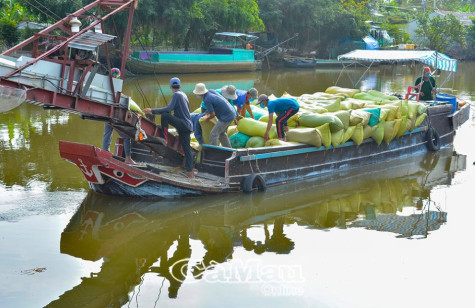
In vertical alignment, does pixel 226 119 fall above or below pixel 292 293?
above

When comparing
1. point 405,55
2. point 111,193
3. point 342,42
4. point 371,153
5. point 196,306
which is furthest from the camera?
point 342,42

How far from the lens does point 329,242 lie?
7.41 metres

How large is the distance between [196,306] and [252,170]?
3.80 meters

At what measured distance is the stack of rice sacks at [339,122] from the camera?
31.8ft

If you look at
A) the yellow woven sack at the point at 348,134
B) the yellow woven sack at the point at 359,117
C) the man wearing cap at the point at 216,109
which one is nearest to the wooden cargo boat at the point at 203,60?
the yellow woven sack at the point at 359,117

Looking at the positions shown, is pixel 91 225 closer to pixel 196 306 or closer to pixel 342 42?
pixel 196 306

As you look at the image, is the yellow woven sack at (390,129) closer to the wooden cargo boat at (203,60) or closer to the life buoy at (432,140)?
the life buoy at (432,140)

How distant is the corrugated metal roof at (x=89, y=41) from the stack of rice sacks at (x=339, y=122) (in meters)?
3.27

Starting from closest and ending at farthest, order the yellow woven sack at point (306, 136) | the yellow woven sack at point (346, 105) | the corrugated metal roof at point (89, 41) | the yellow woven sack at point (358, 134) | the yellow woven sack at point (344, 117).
Answer: the corrugated metal roof at point (89, 41), the yellow woven sack at point (306, 136), the yellow woven sack at point (344, 117), the yellow woven sack at point (358, 134), the yellow woven sack at point (346, 105)

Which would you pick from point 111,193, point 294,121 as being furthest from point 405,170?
point 111,193

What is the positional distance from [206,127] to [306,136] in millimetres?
1763

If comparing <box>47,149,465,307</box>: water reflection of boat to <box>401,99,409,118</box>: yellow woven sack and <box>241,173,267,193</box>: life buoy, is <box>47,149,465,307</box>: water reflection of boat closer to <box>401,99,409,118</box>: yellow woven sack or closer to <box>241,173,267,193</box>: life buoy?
<box>241,173,267,193</box>: life buoy

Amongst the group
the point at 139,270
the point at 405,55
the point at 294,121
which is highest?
the point at 405,55

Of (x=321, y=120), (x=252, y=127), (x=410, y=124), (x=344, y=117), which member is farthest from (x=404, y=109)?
(x=252, y=127)
